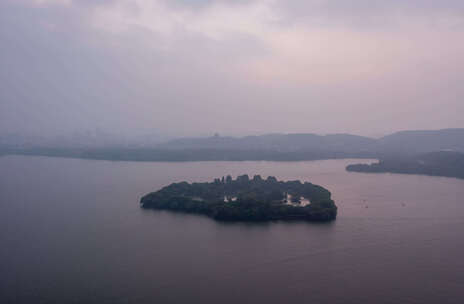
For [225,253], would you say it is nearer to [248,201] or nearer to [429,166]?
[248,201]

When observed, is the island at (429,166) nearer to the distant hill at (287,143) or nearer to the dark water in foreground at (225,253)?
the dark water in foreground at (225,253)

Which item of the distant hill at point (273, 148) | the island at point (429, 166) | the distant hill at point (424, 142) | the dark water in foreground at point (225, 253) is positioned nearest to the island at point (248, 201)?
the dark water in foreground at point (225, 253)

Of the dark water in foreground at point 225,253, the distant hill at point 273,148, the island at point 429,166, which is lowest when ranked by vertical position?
the dark water in foreground at point 225,253

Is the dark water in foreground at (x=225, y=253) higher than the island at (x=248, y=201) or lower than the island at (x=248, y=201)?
lower

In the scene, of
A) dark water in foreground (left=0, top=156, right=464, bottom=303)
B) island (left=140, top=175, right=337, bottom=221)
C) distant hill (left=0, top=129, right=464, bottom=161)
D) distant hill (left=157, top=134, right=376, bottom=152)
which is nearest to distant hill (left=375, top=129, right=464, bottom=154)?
distant hill (left=0, top=129, right=464, bottom=161)

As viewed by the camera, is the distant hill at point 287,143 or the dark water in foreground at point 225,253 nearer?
the dark water in foreground at point 225,253

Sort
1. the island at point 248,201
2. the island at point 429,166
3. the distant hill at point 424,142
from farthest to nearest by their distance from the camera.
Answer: the distant hill at point 424,142 → the island at point 429,166 → the island at point 248,201
